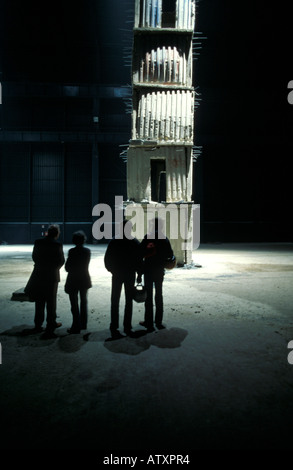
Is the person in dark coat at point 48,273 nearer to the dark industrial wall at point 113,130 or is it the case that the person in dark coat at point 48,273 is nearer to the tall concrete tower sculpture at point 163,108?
the tall concrete tower sculpture at point 163,108

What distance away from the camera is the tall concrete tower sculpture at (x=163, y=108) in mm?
12906

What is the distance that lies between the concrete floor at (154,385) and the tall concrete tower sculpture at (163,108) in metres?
7.26

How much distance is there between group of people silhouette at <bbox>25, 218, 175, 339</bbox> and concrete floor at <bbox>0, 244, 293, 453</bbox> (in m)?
0.26

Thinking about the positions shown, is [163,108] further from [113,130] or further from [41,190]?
[41,190]

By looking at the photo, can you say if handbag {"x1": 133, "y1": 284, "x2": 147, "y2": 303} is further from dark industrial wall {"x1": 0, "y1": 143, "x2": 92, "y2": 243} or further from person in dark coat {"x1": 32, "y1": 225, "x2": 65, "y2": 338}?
dark industrial wall {"x1": 0, "y1": 143, "x2": 92, "y2": 243}

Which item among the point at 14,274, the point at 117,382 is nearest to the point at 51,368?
the point at 117,382

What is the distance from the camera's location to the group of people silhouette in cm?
493

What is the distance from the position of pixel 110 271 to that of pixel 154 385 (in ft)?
6.54

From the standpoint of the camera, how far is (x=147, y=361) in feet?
13.3

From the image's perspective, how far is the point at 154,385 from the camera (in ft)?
11.3

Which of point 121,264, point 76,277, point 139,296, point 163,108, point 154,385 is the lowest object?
point 154,385

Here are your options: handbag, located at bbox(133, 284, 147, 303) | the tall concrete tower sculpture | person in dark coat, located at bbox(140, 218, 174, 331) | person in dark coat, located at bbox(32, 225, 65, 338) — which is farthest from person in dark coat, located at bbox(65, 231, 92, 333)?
the tall concrete tower sculpture

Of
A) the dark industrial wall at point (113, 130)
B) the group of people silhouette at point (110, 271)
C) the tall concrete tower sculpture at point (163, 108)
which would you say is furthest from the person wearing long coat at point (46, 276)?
the dark industrial wall at point (113, 130)

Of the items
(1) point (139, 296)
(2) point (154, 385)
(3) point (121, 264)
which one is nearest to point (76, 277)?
(3) point (121, 264)
